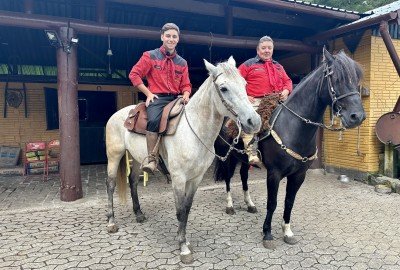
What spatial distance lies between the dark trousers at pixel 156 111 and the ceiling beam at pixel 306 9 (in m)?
3.37

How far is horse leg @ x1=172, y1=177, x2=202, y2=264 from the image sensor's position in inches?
126

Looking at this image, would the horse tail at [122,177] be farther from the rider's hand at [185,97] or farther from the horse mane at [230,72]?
the horse mane at [230,72]

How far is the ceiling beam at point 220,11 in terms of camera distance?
5638mm

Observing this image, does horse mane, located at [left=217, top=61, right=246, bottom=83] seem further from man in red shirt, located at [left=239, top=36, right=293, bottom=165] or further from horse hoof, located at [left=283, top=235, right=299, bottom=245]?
horse hoof, located at [left=283, top=235, right=299, bottom=245]

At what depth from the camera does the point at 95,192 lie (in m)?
6.00

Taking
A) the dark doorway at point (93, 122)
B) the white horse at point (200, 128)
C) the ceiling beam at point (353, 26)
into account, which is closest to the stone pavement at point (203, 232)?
the white horse at point (200, 128)

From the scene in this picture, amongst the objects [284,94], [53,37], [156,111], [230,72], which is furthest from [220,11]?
[230,72]

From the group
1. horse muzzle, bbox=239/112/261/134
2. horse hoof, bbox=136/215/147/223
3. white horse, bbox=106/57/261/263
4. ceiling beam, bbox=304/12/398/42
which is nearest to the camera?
horse muzzle, bbox=239/112/261/134

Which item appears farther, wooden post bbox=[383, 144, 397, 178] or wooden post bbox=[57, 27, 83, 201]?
wooden post bbox=[383, 144, 397, 178]

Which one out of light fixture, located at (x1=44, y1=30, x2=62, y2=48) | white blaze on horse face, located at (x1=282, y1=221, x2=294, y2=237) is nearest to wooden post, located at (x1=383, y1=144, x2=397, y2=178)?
white blaze on horse face, located at (x1=282, y1=221, x2=294, y2=237)

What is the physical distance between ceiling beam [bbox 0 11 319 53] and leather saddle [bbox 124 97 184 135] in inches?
91.6

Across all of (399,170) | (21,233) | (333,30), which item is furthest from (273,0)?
(21,233)

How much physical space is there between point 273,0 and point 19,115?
8.28 meters

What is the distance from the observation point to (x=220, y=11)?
6242mm
